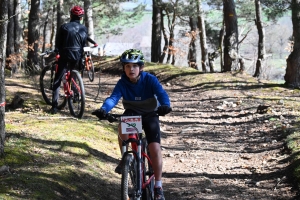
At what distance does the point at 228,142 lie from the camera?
924 cm

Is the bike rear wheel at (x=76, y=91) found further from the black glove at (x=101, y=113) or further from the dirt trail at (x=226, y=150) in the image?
the black glove at (x=101, y=113)

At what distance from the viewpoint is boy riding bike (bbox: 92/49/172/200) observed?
15.5 feet

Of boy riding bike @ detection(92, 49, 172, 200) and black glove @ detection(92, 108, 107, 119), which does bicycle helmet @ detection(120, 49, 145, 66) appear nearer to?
boy riding bike @ detection(92, 49, 172, 200)

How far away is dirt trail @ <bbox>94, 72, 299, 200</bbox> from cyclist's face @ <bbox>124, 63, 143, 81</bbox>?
213 centimetres

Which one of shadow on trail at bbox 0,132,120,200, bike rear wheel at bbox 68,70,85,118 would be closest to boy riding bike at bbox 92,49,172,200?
shadow on trail at bbox 0,132,120,200

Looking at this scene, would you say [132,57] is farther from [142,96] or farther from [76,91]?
[76,91]

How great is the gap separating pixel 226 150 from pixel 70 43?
3.52 metres

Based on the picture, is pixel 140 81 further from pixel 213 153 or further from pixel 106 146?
pixel 213 153

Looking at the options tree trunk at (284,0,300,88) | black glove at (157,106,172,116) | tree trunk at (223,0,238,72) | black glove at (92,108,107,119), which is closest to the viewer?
black glove at (92,108,107,119)

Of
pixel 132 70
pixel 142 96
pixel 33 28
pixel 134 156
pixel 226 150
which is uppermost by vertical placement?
pixel 33 28

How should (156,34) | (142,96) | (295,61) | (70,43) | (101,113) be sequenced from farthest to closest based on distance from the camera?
(156,34) → (295,61) → (70,43) → (142,96) → (101,113)

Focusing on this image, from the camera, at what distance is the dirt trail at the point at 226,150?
253 inches

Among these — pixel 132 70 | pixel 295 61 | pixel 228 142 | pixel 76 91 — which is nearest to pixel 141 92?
pixel 132 70

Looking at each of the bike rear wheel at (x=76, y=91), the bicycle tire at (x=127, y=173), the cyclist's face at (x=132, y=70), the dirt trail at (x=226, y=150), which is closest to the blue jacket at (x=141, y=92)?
the cyclist's face at (x=132, y=70)
